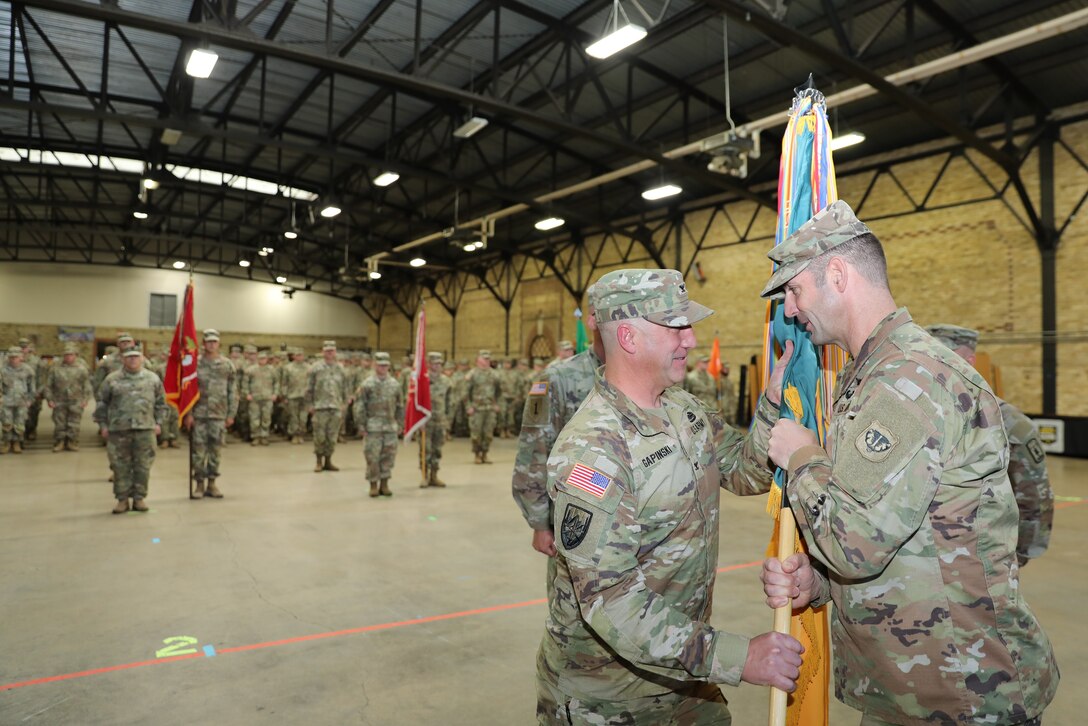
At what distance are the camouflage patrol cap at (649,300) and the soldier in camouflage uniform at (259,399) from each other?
43.8 ft

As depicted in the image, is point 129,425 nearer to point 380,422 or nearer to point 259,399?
point 380,422

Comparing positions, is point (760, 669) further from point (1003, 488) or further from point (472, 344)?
point (472, 344)

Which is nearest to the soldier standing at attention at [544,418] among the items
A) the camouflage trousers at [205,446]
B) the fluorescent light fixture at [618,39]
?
the fluorescent light fixture at [618,39]

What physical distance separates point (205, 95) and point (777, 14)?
11516mm

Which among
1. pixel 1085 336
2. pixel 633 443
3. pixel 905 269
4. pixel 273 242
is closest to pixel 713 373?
pixel 905 269

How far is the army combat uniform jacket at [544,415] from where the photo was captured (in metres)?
3.45

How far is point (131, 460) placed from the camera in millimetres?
7238

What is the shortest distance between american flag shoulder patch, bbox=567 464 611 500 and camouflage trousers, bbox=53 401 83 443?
13899 mm

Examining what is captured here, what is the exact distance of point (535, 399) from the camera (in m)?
3.66

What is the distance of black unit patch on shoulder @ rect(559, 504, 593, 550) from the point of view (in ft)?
4.81

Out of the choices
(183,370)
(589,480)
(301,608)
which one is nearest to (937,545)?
(589,480)

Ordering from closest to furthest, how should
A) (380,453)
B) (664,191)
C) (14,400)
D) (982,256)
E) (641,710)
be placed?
(641,710) < (380,453) < (14,400) < (982,256) < (664,191)

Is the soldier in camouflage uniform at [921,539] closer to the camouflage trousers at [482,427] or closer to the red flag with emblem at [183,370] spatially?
the red flag with emblem at [183,370]

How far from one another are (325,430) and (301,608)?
6587mm
